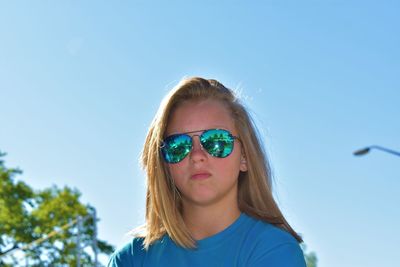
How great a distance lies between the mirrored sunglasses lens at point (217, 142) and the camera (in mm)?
3055

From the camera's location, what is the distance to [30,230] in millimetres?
32062

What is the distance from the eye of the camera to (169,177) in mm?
3238

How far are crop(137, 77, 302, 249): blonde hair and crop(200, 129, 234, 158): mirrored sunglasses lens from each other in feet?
0.36

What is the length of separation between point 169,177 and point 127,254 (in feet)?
1.26

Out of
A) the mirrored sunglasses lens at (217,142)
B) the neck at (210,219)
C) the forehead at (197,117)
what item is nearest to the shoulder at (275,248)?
the neck at (210,219)

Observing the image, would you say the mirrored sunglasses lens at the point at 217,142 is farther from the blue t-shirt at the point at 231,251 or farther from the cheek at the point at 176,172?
the blue t-shirt at the point at 231,251

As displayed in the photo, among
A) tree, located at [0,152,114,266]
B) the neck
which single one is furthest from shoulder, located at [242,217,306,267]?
tree, located at [0,152,114,266]

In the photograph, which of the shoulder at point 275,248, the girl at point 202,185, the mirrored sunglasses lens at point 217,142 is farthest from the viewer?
the mirrored sunglasses lens at point 217,142

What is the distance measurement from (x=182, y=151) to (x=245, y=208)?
34cm

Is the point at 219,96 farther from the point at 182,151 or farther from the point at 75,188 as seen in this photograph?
the point at 75,188

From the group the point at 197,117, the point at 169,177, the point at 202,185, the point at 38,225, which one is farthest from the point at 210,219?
the point at 38,225

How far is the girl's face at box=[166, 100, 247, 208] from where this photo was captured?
307 cm

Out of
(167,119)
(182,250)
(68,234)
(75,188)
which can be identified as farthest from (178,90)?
(75,188)

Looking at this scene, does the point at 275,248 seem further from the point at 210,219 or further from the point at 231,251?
the point at 210,219
